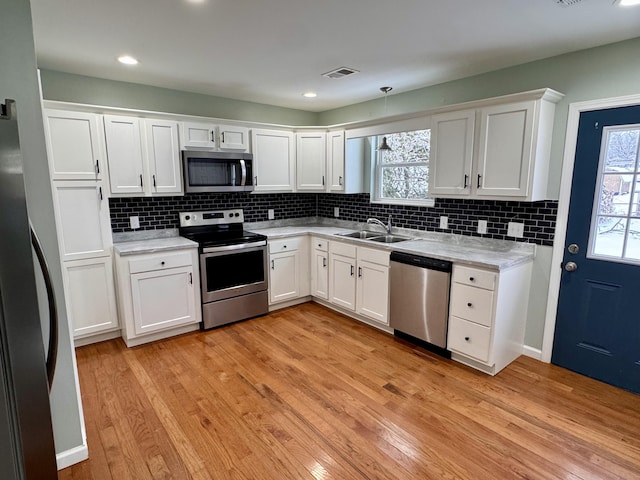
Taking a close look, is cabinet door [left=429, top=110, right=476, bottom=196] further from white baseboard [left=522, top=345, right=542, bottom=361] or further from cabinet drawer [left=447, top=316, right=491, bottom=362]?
white baseboard [left=522, top=345, right=542, bottom=361]

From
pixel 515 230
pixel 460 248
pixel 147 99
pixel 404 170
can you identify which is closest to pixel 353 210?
pixel 404 170

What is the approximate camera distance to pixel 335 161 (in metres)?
4.13

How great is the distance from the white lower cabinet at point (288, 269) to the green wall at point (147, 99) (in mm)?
1586

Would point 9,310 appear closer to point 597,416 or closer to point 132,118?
point 132,118

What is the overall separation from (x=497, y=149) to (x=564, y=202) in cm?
64

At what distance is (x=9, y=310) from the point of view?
0.87 meters

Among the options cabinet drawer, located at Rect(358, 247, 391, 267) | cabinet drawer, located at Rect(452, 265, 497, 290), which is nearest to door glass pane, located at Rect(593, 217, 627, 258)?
cabinet drawer, located at Rect(452, 265, 497, 290)

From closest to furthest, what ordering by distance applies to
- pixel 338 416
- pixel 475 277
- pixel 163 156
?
pixel 338 416 → pixel 475 277 → pixel 163 156

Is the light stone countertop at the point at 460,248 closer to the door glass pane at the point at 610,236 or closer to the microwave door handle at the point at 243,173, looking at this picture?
the door glass pane at the point at 610,236

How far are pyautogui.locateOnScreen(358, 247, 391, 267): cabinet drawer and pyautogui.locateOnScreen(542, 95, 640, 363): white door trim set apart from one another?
133cm

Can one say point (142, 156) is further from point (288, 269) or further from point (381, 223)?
point (381, 223)

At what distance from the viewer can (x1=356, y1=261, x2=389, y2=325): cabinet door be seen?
334 centimetres

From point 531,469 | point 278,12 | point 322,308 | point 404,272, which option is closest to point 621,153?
point 404,272

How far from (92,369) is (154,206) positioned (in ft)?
5.24
